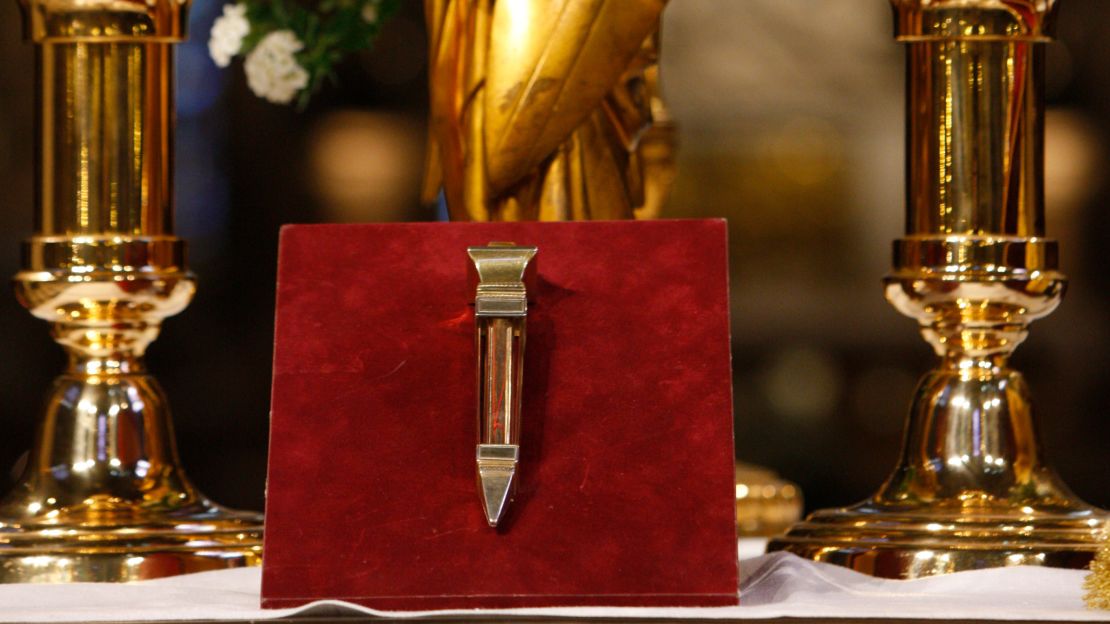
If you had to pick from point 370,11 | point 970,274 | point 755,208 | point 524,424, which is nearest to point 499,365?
point 524,424

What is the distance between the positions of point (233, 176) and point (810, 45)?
108 centimetres

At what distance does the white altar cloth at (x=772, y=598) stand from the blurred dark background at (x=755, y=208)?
2.30m

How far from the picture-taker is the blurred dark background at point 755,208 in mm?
3270

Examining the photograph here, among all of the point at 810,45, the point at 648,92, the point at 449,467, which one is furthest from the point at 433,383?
the point at 810,45

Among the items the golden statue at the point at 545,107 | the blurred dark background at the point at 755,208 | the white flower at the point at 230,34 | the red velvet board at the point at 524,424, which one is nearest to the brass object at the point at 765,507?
the golden statue at the point at 545,107

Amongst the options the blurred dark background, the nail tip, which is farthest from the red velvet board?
the blurred dark background

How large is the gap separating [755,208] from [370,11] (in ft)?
8.37

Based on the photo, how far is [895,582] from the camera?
2.80 ft

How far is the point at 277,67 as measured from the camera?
1248 millimetres

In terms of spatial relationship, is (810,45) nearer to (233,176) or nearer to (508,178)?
(233,176)

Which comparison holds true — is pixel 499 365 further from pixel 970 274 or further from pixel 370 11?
pixel 370 11

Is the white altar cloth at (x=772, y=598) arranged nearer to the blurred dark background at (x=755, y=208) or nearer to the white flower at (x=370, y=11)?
the white flower at (x=370, y=11)

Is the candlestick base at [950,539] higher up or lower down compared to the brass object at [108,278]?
lower down

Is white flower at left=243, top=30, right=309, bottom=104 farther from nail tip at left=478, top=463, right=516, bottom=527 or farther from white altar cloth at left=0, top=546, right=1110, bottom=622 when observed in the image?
nail tip at left=478, top=463, right=516, bottom=527
